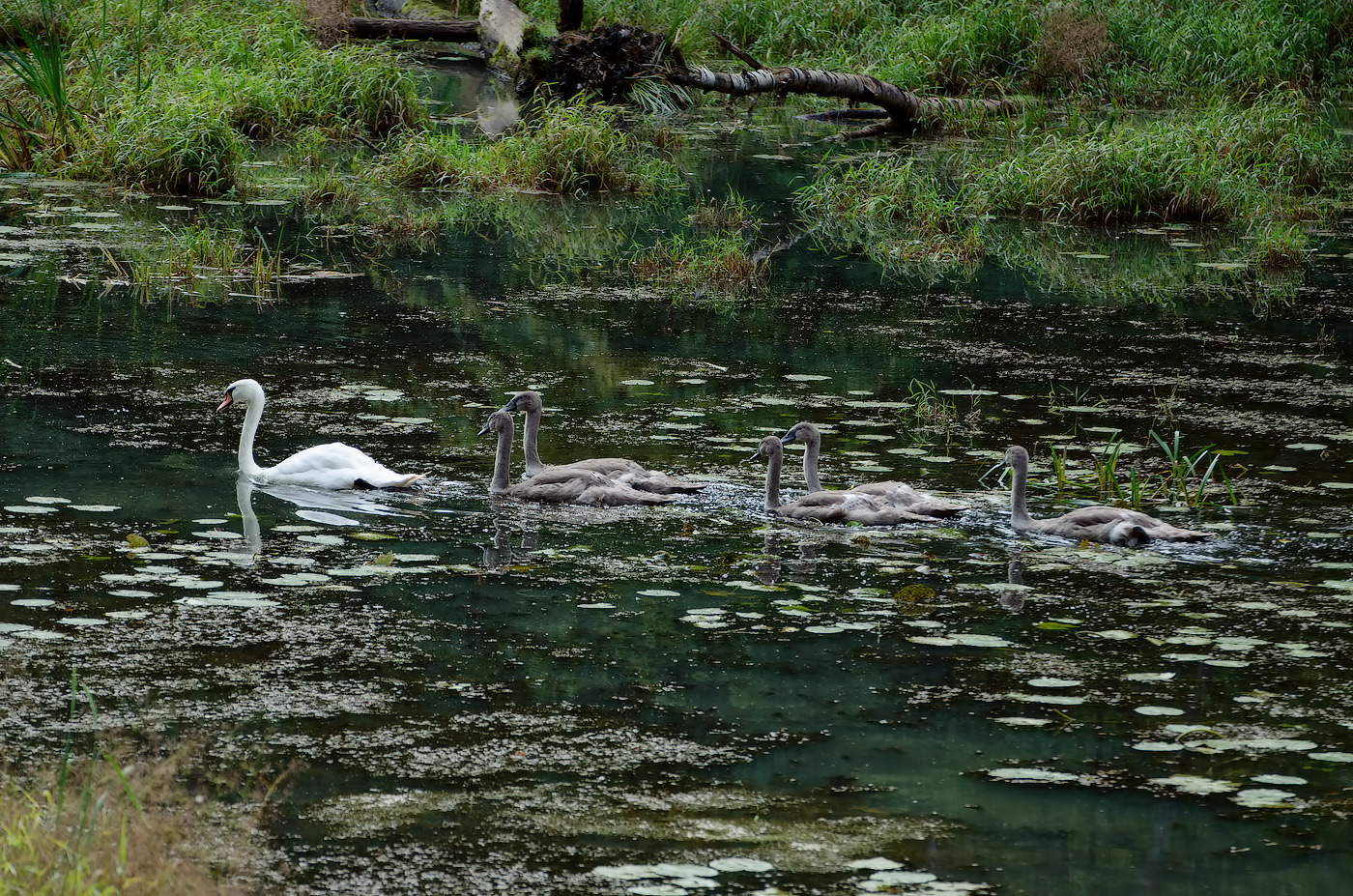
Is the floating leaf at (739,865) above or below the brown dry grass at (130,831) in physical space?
below

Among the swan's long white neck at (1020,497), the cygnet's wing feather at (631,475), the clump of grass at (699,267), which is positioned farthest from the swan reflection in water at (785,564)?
the clump of grass at (699,267)

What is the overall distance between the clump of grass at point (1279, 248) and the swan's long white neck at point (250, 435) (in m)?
9.02

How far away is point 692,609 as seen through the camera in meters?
6.43

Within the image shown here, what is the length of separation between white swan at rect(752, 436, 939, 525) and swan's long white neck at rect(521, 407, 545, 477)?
3.57 feet

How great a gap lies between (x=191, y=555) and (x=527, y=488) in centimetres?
Result: 175

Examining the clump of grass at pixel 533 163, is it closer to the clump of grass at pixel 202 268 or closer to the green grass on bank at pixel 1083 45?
the clump of grass at pixel 202 268

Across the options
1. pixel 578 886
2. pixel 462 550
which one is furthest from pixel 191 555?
pixel 578 886

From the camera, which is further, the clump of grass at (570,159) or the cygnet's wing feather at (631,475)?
the clump of grass at (570,159)

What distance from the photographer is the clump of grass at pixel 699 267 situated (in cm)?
1339

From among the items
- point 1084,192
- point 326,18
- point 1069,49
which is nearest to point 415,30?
point 326,18

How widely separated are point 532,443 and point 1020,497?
236 centimetres

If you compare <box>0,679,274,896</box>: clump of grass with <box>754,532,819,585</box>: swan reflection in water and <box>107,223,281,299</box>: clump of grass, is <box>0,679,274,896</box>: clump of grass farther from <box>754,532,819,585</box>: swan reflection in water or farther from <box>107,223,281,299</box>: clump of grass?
<box>107,223,281,299</box>: clump of grass

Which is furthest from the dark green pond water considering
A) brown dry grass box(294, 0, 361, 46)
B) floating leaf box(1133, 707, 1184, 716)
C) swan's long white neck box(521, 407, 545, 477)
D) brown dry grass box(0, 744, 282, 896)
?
brown dry grass box(294, 0, 361, 46)

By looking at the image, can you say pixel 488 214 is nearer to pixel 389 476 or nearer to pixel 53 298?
pixel 53 298
